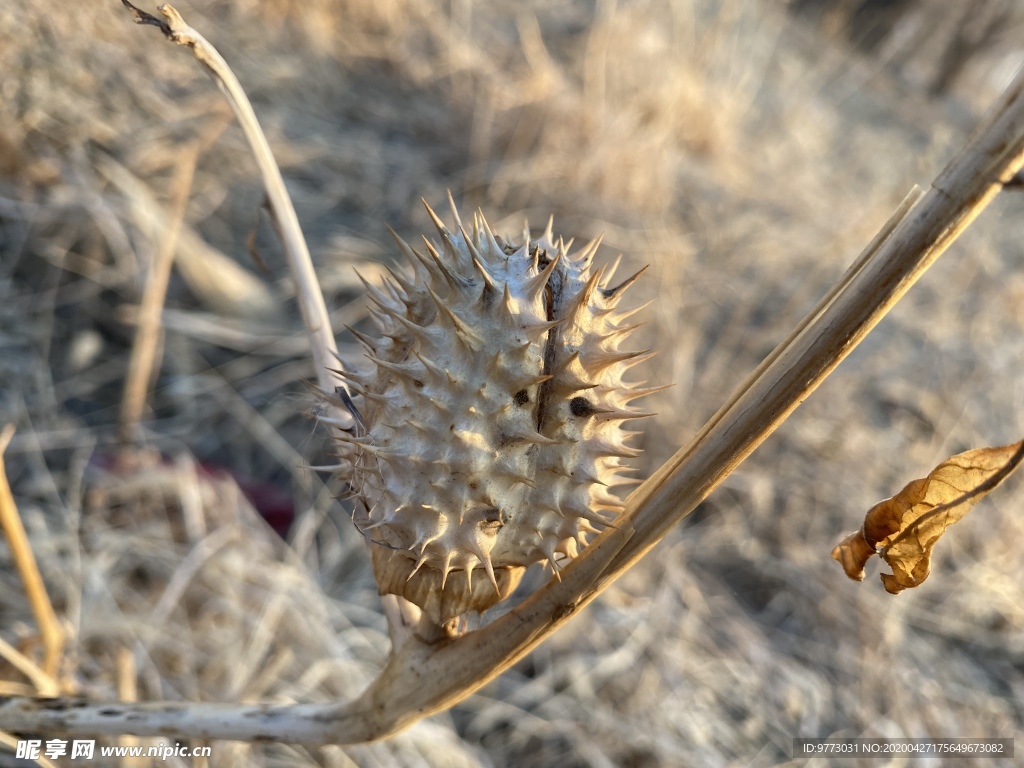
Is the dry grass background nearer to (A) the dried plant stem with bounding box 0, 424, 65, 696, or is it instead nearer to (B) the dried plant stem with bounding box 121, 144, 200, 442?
(B) the dried plant stem with bounding box 121, 144, 200, 442

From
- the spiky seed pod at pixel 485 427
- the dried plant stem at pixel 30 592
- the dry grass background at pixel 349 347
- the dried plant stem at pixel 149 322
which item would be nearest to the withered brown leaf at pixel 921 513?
the spiky seed pod at pixel 485 427

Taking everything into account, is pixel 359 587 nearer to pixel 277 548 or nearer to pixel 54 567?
pixel 277 548

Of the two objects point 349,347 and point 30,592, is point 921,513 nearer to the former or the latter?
point 30,592

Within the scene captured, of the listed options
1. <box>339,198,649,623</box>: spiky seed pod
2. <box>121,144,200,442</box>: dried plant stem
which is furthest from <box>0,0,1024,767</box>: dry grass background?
<box>339,198,649,623</box>: spiky seed pod

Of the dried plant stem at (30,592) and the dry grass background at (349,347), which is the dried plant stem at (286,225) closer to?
the dried plant stem at (30,592)

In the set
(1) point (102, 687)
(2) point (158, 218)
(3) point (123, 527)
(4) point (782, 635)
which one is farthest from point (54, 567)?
(4) point (782, 635)

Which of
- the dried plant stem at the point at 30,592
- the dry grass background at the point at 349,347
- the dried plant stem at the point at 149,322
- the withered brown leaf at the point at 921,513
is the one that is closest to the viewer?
the withered brown leaf at the point at 921,513
